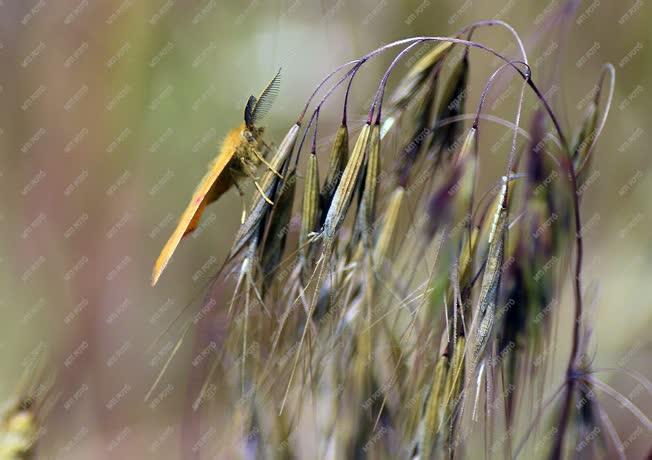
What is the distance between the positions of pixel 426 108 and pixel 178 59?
47.5 inches

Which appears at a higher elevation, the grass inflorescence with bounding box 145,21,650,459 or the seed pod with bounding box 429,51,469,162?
the seed pod with bounding box 429,51,469,162

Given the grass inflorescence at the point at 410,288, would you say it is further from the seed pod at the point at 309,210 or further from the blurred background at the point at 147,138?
the blurred background at the point at 147,138

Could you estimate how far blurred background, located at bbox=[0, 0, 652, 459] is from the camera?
209cm

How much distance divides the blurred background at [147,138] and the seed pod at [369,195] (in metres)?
1.06

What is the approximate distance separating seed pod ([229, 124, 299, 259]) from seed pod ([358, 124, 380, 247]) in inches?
5.5

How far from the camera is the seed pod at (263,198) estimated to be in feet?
3.97

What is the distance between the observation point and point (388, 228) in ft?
4.09

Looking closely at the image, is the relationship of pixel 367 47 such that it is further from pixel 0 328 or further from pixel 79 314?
pixel 0 328

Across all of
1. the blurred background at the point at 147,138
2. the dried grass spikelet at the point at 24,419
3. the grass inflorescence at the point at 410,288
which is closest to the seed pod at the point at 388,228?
the grass inflorescence at the point at 410,288

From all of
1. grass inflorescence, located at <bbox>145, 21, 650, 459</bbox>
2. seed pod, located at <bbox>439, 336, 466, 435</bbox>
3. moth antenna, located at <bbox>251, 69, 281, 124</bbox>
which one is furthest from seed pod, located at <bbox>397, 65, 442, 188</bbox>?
seed pod, located at <bbox>439, 336, 466, 435</bbox>

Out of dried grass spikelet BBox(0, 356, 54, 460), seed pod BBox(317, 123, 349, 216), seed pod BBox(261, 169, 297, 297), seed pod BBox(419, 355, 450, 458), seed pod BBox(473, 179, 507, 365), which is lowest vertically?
seed pod BBox(419, 355, 450, 458)

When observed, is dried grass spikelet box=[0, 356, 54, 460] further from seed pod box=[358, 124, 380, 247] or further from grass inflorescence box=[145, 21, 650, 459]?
seed pod box=[358, 124, 380, 247]

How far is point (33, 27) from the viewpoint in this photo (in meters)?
2.20

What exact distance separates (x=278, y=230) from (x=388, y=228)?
0.20 m
